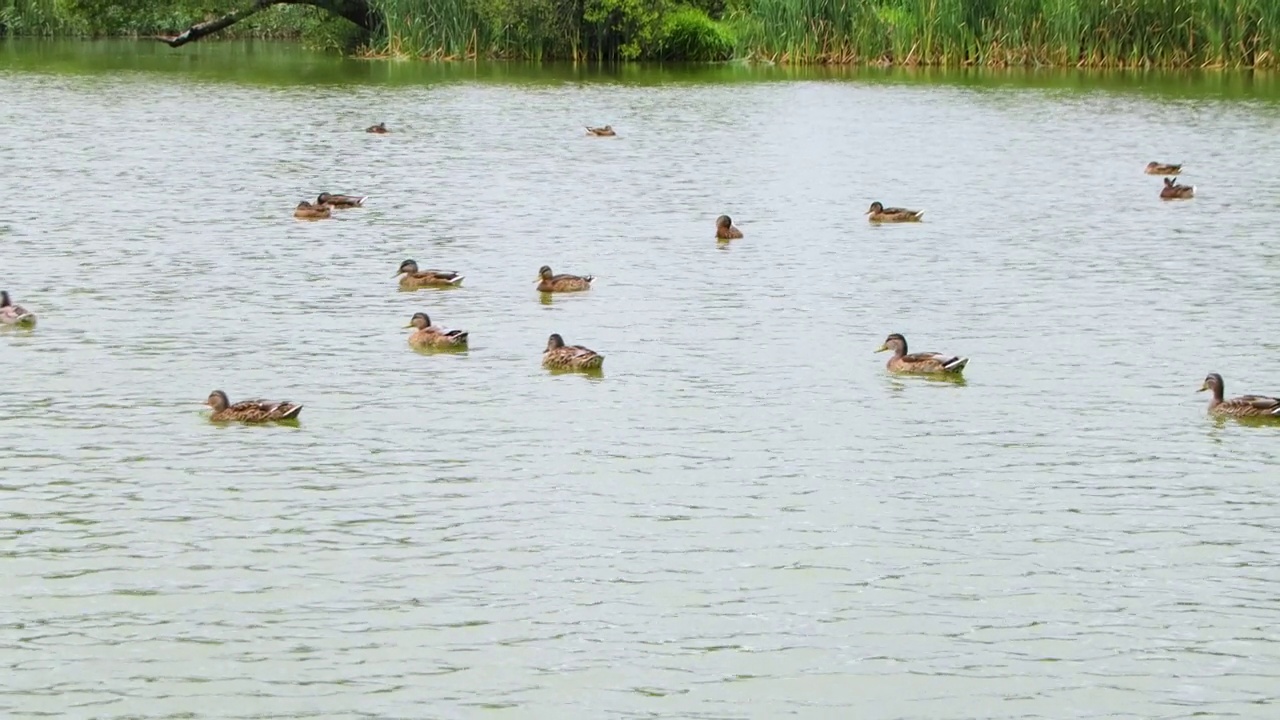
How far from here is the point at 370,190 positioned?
28.1 metres

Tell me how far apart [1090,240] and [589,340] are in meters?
8.35

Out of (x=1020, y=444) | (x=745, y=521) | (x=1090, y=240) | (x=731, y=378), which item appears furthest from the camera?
(x=1090, y=240)

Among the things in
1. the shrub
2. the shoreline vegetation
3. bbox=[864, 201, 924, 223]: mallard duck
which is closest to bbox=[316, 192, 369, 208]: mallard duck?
bbox=[864, 201, 924, 223]: mallard duck

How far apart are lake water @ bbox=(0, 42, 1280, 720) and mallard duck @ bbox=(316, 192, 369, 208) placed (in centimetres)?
23

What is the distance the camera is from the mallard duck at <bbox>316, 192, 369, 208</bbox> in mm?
24766

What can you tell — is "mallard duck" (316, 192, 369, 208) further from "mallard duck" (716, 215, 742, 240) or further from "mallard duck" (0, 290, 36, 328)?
"mallard duck" (0, 290, 36, 328)

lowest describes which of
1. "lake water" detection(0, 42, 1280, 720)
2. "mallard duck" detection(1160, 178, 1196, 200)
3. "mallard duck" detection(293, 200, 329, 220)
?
"lake water" detection(0, 42, 1280, 720)

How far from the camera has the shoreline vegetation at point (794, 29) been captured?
47.7 metres

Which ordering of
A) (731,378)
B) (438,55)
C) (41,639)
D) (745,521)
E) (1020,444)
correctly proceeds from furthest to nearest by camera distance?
1. (438,55)
2. (731,378)
3. (1020,444)
4. (745,521)
5. (41,639)

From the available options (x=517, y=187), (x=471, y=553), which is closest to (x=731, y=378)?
(x=471, y=553)

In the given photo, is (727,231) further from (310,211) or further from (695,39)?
(695,39)

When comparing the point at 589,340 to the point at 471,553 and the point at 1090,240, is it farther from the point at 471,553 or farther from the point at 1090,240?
the point at 1090,240

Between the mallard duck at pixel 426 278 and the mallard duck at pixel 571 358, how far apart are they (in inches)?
153

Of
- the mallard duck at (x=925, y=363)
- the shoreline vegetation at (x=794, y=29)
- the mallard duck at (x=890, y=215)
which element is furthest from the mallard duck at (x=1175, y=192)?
the shoreline vegetation at (x=794, y=29)
